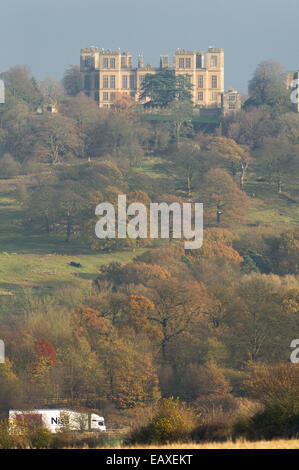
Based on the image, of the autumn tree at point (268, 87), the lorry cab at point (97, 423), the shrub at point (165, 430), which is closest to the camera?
the shrub at point (165, 430)

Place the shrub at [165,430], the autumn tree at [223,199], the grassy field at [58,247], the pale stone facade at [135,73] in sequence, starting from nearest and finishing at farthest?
the shrub at [165,430]
the grassy field at [58,247]
the autumn tree at [223,199]
the pale stone facade at [135,73]

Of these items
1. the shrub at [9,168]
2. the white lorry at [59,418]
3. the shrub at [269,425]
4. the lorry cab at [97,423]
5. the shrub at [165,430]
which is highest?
the shrub at [9,168]

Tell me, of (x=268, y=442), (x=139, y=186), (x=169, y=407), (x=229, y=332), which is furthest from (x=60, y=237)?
(x=268, y=442)

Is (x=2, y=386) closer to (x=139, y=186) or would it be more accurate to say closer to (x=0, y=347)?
(x=0, y=347)

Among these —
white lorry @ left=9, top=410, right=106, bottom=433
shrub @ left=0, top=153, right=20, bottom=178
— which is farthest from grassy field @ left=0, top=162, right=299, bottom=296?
white lorry @ left=9, top=410, right=106, bottom=433

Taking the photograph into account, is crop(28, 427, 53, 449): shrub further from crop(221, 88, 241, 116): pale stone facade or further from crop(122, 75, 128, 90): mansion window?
crop(122, 75, 128, 90): mansion window

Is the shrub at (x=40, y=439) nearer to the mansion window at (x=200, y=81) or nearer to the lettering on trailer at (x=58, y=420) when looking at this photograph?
the lettering on trailer at (x=58, y=420)

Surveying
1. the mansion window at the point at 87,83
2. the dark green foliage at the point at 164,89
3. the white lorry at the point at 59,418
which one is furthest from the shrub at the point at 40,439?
the mansion window at the point at 87,83
